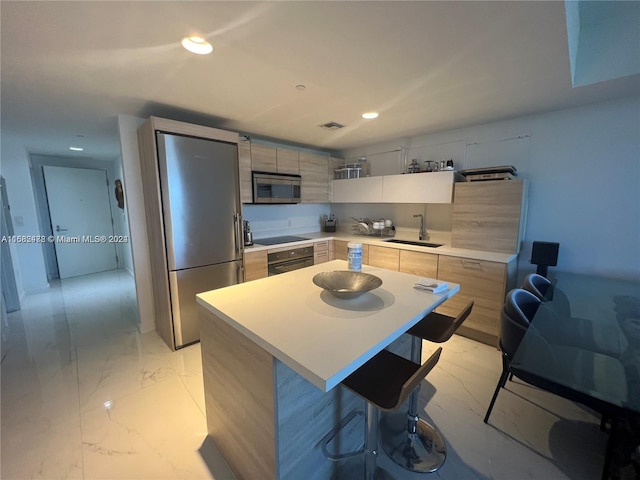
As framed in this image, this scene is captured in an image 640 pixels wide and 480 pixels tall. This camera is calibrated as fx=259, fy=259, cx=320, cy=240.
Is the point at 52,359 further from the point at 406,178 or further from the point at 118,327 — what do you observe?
the point at 406,178

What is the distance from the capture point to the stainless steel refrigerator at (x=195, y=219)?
7.60 ft

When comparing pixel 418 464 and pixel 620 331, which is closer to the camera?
pixel 418 464

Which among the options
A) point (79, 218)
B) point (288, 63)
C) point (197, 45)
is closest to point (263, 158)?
point (288, 63)

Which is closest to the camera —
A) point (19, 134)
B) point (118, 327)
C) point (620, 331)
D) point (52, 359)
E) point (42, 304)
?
point (620, 331)

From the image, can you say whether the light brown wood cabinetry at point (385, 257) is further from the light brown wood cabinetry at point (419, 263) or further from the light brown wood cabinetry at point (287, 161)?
the light brown wood cabinetry at point (287, 161)

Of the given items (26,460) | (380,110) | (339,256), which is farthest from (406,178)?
(26,460)

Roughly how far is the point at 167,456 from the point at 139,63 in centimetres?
232

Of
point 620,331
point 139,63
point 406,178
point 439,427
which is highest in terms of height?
point 139,63

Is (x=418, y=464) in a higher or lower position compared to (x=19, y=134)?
lower

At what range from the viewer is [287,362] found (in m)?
0.89

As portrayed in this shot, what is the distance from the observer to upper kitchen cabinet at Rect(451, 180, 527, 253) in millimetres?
2447

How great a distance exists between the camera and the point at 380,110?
95.3 inches

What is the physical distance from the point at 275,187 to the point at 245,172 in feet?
1.40

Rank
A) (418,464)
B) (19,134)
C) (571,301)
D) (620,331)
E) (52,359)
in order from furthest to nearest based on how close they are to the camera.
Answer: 1. (19,134)
2. (52,359)
3. (571,301)
4. (620,331)
5. (418,464)
